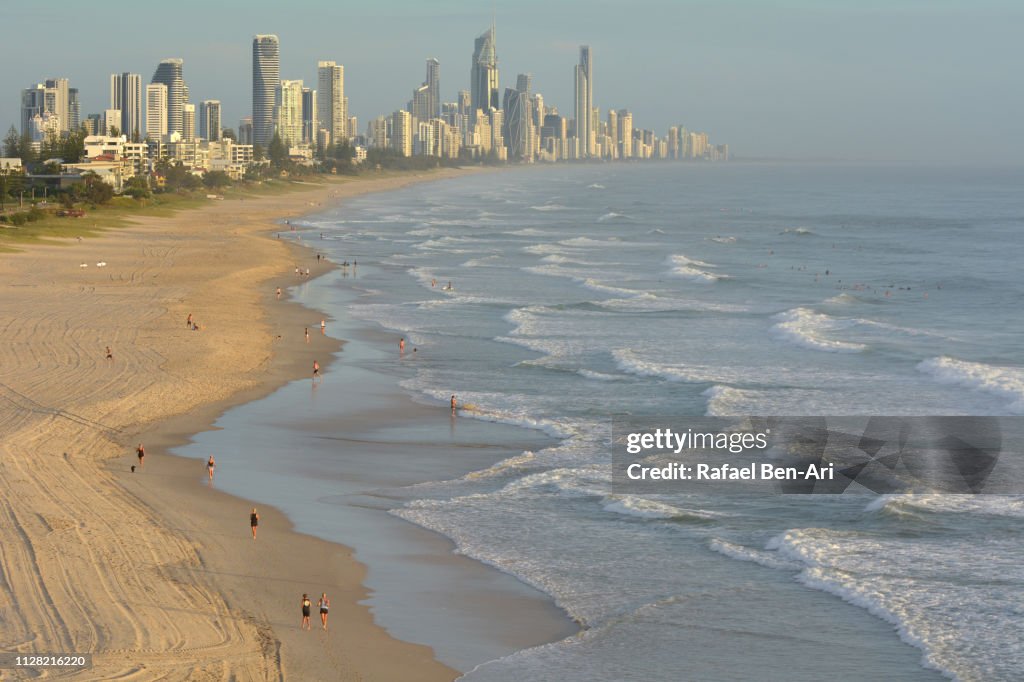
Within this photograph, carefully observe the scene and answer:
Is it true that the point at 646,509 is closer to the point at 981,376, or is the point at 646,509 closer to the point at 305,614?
the point at 305,614

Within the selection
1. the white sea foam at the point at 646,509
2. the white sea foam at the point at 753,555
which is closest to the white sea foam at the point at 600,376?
the white sea foam at the point at 646,509

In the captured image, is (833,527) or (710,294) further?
(710,294)

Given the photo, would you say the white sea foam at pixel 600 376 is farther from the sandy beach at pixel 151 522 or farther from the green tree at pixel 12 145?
the green tree at pixel 12 145

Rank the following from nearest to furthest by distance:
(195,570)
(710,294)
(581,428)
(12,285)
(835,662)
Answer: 1. (835,662)
2. (195,570)
3. (581,428)
4. (12,285)
5. (710,294)

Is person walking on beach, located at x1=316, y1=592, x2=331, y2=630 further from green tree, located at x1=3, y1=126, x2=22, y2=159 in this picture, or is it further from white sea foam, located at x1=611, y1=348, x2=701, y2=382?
green tree, located at x1=3, y1=126, x2=22, y2=159

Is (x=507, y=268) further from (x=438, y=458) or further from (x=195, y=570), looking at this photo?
(x=195, y=570)

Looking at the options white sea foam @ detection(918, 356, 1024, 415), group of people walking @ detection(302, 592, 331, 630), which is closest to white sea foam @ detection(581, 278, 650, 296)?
white sea foam @ detection(918, 356, 1024, 415)

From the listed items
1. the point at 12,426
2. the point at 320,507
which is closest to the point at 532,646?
the point at 320,507
